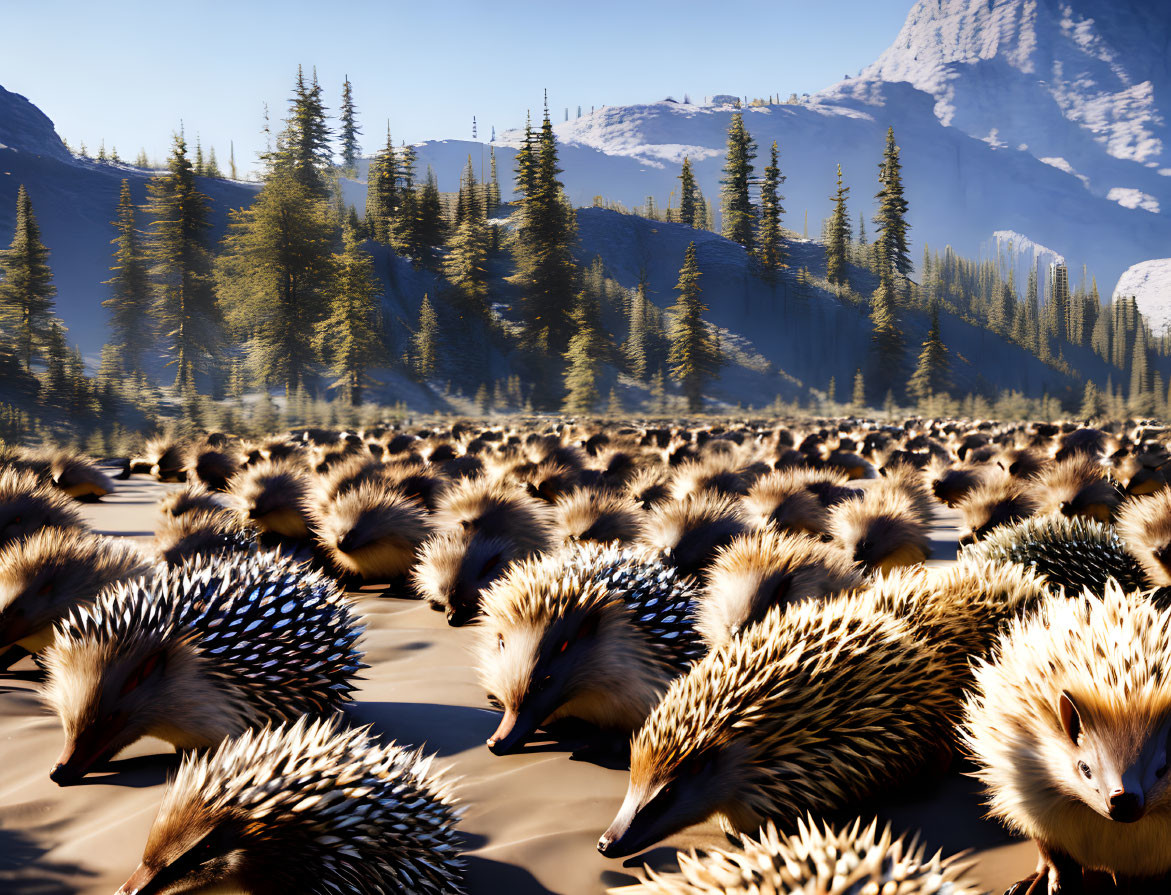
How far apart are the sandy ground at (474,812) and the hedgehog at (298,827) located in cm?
37

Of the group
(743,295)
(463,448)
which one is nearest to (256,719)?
(463,448)

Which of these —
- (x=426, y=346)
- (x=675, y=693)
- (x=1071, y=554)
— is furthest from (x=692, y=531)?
(x=426, y=346)

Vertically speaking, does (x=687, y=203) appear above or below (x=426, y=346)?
above

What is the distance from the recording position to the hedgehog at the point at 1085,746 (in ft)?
6.11

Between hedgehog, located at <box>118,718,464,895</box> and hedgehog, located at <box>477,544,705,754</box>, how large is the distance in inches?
35.9

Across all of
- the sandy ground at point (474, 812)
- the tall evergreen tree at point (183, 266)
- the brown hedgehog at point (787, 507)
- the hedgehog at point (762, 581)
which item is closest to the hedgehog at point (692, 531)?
the brown hedgehog at point (787, 507)

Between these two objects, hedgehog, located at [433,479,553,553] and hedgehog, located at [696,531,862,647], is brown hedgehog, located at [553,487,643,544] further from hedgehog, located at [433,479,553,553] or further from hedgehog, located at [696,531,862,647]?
hedgehog, located at [696,531,862,647]

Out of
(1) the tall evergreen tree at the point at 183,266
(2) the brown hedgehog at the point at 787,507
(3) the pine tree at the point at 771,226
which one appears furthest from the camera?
(3) the pine tree at the point at 771,226

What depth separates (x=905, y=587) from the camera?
3.40m

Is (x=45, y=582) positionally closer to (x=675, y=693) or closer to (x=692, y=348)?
(x=675, y=693)

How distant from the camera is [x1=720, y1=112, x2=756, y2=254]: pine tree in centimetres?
7981

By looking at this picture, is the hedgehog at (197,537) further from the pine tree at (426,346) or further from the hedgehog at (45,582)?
the pine tree at (426,346)

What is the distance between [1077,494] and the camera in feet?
27.1

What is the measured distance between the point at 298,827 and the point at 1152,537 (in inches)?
242
